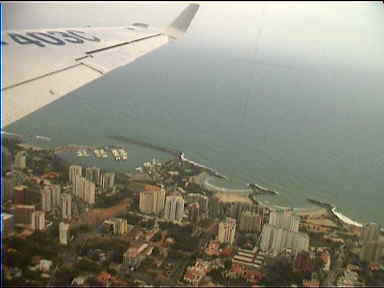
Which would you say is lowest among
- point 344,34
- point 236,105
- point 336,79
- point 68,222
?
point 68,222

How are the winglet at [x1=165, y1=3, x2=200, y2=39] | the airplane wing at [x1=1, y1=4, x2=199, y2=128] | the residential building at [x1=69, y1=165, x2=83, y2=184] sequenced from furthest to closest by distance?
1. the residential building at [x1=69, y1=165, x2=83, y2=184]
2. the winglet at [x1=165, y1=3, x2=200, y2=39]
3. the airplane wing at [x1=1, y1=4, x2=199, y2=128]

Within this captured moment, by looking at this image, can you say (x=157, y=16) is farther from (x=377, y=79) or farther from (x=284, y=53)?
(x=377, y=79)

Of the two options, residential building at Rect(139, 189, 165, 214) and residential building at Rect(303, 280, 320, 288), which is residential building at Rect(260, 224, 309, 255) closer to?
residential building at Rect(303, 280, 320, 288)

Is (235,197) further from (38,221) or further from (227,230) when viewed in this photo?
(38,221)

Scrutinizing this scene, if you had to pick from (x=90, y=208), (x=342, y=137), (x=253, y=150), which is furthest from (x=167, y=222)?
(x=342, y=137)

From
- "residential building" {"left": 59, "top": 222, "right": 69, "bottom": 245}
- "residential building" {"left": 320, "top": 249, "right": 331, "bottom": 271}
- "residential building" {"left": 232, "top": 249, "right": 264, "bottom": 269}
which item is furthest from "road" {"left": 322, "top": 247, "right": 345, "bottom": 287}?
"residential building" {"left": 59, "top": 222, "right": 69, "bottom": 245}

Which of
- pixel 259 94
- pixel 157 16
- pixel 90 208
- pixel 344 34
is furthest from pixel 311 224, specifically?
pixel 157 16

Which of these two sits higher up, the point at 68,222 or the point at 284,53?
the point at 284,53
